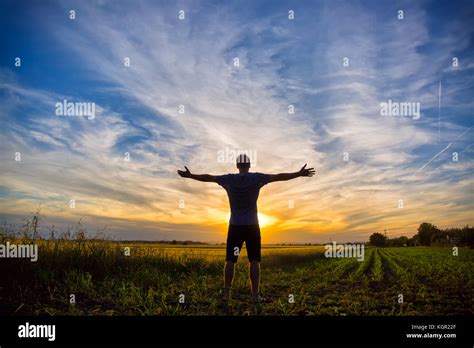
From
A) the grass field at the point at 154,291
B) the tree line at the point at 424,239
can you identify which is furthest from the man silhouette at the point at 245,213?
the tree line at the point at 424,239

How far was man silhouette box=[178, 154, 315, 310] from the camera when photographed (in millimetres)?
7578

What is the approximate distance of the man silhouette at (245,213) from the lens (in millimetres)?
7578

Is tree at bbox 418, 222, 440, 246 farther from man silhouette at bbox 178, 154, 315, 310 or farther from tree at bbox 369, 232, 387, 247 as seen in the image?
man silhouette at bbox 178, 154, 315, 310

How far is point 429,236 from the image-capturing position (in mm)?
89625

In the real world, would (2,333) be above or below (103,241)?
below

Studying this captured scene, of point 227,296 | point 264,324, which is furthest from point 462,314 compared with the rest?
point 227,296

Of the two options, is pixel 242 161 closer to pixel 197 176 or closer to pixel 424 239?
pixel 197 176

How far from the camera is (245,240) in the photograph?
764 centimetres

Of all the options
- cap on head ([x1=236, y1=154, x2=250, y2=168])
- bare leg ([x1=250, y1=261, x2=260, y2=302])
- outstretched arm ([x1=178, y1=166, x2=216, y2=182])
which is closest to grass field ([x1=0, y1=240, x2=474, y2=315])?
bare leg ([x1=250, y1=261, x2=260, y2=302])

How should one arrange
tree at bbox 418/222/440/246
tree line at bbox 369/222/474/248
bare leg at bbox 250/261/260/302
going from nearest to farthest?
bare leg at bbox 250/261/260/302 < tree line at bbox 369/222/474/248 < tree at bbox 418/222/440/246

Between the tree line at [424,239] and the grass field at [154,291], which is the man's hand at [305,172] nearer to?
the grass field at [154,291]

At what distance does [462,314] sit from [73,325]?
7454mm

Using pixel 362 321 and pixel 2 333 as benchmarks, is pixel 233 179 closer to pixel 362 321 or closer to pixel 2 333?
pixel 362 321

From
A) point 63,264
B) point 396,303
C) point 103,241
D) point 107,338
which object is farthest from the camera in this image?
point 103,241
